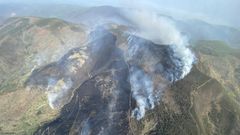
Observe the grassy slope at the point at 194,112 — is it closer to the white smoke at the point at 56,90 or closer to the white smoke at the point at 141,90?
the white smoke at the point at 141,90

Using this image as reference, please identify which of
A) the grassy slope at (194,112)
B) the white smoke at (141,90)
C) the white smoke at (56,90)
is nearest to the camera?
the grassy slope at (194,112)

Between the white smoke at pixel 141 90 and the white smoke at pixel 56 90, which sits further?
→ the white smoke at pixel 56 90

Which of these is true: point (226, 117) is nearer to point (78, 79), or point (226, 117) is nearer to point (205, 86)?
point (205, 86)

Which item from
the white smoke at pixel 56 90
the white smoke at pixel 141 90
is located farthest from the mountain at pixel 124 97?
the white smoke at pixel 141 90

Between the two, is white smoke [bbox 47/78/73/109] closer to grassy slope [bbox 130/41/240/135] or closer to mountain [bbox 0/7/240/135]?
mountain [bbox 0/7/240/135]

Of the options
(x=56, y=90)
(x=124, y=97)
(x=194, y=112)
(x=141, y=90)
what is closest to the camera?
(x=124, y=97)

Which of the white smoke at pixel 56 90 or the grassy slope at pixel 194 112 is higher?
the grassy slope at pixel 194 112

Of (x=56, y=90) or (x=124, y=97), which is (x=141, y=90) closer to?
(x=124, y=97)

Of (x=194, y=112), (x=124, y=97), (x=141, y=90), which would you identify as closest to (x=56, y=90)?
(x=124, y=97)

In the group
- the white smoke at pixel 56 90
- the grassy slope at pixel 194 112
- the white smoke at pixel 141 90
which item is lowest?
the white smoke at pixel 56 90

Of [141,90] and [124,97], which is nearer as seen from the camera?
[124,97]

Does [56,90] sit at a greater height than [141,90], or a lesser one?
lesser

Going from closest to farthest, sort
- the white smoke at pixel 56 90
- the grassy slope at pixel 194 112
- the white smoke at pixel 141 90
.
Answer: the grassy slope at pixel 194 112
the white smoke at pixel 141 90
the white smoke at pixel 56 90
